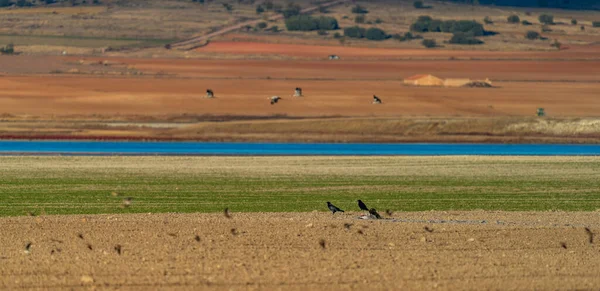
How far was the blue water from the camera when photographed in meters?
43.5

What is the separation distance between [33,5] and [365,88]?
9220 centimetres

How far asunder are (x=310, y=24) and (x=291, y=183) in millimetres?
103616

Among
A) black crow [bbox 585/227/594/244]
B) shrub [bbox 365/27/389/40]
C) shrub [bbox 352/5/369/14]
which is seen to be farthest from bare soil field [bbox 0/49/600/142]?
shrub [bbox 352/5/369/14]

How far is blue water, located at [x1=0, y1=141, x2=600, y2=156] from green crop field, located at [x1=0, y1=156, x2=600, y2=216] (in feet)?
11.9

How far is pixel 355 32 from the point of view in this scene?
425ft

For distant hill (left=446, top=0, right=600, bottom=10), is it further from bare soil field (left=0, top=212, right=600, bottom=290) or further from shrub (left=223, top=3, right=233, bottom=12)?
bare soil field (left=0, top=212, right=600, bottom=290)

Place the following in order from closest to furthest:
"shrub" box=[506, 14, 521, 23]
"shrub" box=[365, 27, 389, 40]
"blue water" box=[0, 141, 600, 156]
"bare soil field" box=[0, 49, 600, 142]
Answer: "blue water" box=[0, 141, 600, 156] < "bare soil field" box=[0, 49, 600, 142] < "shrub" box=[365, 27, 389, 40] < "shrub" box=[506, 14, 521, 23]

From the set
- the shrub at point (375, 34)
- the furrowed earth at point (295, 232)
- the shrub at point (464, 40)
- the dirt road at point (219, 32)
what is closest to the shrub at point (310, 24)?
the dirt road at point (219, 32)

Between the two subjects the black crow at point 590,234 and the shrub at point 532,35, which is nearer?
the black crow at point 590,234

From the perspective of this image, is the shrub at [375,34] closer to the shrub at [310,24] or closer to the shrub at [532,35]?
the shrub at [310,24]

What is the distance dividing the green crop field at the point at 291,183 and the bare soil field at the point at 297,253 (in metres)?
4.22

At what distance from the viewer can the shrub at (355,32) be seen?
129 metres

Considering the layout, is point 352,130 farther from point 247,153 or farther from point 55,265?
point 55,265

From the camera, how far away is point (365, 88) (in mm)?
70750
